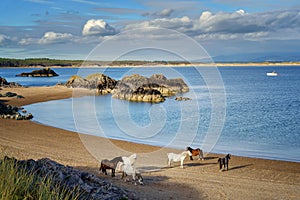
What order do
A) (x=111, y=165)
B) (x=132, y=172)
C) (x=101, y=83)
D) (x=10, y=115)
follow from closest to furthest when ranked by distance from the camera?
(x=132, y=172) → (x=111, y=165) → (x=10, y=115) → (x=101, y=83)

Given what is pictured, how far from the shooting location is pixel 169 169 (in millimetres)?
15383

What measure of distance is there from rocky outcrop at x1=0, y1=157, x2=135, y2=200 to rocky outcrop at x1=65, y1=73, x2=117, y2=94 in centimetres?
5094

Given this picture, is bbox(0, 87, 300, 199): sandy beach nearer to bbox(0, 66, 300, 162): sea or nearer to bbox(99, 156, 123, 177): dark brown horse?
bbox(99, 156, 123, 177): dark brown horse

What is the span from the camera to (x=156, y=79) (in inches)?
2031

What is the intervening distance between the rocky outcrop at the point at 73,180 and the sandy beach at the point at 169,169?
833 mm

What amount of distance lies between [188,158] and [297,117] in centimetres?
2255

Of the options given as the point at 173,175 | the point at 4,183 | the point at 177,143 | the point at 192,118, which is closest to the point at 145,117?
the point at 192,118

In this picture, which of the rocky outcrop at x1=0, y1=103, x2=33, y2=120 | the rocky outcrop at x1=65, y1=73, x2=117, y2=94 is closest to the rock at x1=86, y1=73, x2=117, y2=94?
the rocky outcrop at x1=65, y1=73, x2=117, y2=94

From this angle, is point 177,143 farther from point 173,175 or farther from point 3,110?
point 3,110

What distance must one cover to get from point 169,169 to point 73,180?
665cm

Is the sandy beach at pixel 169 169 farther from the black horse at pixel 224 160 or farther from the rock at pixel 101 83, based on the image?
the rock at pixel 101 83

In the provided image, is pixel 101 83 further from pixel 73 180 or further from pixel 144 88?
pixel 73 180

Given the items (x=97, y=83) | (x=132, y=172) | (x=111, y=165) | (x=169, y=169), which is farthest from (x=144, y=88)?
(x=132, y=172)

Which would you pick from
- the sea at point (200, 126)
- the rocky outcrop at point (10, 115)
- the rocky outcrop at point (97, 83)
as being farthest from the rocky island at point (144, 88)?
the rocky outcrop at point (10, 115)
